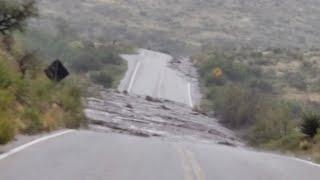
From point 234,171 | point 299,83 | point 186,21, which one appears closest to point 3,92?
point 234,171

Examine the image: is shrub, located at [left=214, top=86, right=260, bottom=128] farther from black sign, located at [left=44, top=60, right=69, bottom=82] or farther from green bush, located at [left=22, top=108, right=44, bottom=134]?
green bush, located at [left=22, top=108, right=44, bottom=134]

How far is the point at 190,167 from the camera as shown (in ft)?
63.2

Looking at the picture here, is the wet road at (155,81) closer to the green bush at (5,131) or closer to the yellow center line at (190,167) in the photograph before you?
the yellow center line at (190,167)

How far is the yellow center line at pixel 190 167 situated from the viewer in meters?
17.2

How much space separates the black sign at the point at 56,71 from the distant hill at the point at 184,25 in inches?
3956

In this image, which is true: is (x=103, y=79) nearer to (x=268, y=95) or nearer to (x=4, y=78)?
(x=268, y=95)

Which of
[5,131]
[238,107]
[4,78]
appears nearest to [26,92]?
[4,78]

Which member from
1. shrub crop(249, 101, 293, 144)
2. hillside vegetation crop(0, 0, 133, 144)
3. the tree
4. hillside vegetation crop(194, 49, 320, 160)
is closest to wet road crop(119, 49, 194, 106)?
hillside vegetation crop(194, 49, 320, 160)

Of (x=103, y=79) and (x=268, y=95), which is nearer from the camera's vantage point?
(x=268, y=95)

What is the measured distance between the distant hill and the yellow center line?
375 ft

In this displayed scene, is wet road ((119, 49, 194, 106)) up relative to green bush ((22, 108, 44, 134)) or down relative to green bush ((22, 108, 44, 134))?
down

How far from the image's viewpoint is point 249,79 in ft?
266

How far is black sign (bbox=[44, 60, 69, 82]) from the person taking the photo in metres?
36.8

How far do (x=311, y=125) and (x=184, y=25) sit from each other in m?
146
